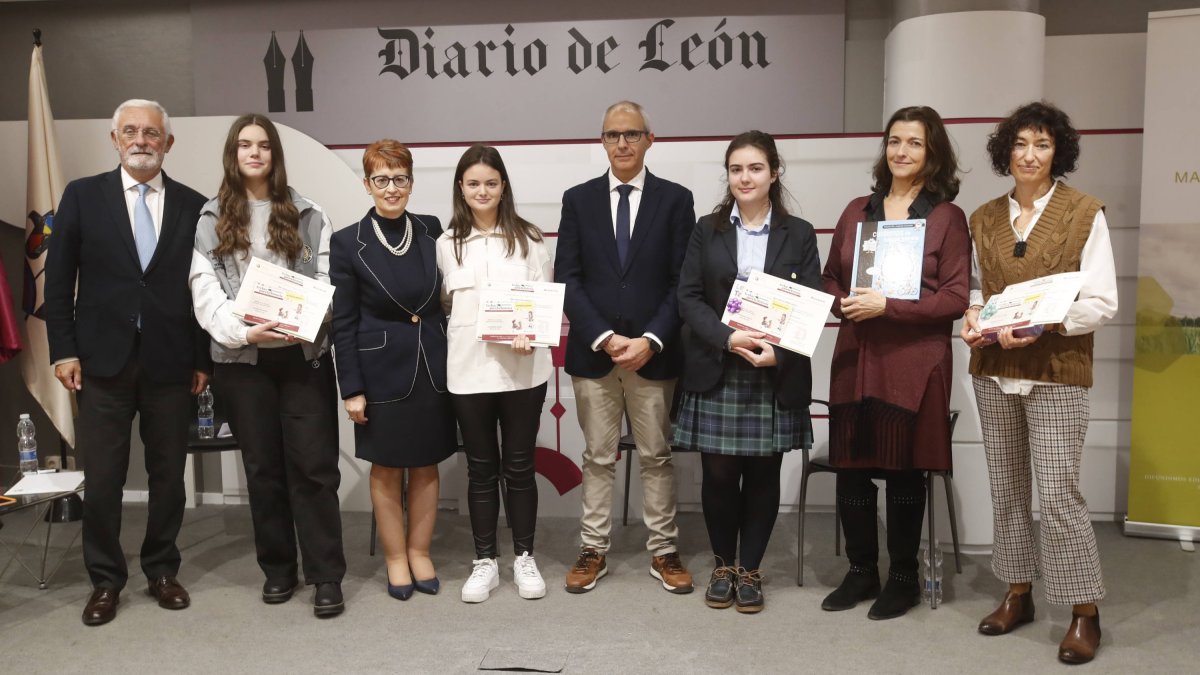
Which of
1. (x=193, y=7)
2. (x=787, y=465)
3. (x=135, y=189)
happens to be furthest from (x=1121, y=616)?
(x=193, y=7)

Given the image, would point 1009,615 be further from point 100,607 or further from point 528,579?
point 100,607

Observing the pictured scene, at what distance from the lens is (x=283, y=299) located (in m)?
3.01

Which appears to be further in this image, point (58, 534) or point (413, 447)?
point (58, 534)

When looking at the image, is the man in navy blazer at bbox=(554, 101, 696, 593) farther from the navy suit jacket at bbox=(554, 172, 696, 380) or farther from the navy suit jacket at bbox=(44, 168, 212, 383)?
the navy suit jacket at bbox=(44, 168, 212, 383)

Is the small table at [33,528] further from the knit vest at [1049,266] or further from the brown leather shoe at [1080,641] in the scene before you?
the brown leather shoe at [1080,641]

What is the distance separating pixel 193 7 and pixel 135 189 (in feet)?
6.80

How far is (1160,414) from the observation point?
13.0ft

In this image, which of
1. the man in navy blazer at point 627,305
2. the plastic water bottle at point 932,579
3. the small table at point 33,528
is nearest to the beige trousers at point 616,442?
the man in navy blazer at point 627,305

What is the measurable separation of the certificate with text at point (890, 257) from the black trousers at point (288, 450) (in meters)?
1.88

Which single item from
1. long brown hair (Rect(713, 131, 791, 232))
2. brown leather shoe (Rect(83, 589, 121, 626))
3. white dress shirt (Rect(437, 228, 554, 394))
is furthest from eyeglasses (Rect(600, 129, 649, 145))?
brown leather shoe (Rect(83, 589, 121, 626))

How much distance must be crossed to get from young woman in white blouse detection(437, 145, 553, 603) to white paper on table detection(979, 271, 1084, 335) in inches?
58.7

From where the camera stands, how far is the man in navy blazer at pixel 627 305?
10.6 ft

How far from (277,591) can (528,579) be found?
3.02 feet

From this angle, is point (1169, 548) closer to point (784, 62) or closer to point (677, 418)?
point (677, 418)
